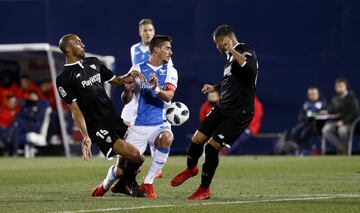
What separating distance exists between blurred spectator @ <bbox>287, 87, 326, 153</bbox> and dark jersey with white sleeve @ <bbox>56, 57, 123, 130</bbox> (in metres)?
13.4

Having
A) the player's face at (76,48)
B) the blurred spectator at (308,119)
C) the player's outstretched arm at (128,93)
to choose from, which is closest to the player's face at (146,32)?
the player's outstretched arm at (128,93)

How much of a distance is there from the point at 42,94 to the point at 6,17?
9.49ft

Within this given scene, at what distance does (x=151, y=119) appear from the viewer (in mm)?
11617

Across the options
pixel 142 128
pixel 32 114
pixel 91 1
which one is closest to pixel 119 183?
pixel 142 128

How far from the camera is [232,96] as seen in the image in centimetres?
1116

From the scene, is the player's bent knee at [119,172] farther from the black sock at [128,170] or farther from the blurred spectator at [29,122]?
the blurred spectator at [29,122]

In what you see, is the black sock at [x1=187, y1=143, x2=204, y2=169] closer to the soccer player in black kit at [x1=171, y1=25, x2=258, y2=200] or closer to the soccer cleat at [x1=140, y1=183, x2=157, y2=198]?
the soccer player in black kit at [x1=171, y1=25, x2=258, y2=200]

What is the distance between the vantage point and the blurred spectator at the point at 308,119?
24141 millimetres

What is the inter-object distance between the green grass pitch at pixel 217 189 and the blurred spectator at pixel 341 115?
402 cm

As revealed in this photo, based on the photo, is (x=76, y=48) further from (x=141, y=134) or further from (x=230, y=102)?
(x=230, y=102)

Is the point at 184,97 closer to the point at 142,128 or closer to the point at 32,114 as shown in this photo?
the point at 32,114

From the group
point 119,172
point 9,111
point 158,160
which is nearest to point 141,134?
point 158,160

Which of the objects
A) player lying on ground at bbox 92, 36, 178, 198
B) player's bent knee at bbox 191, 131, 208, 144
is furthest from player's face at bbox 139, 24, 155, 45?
player's bent knee at bbox 191, 131, 208, 144

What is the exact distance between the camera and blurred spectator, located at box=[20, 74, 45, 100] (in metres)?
25.3
